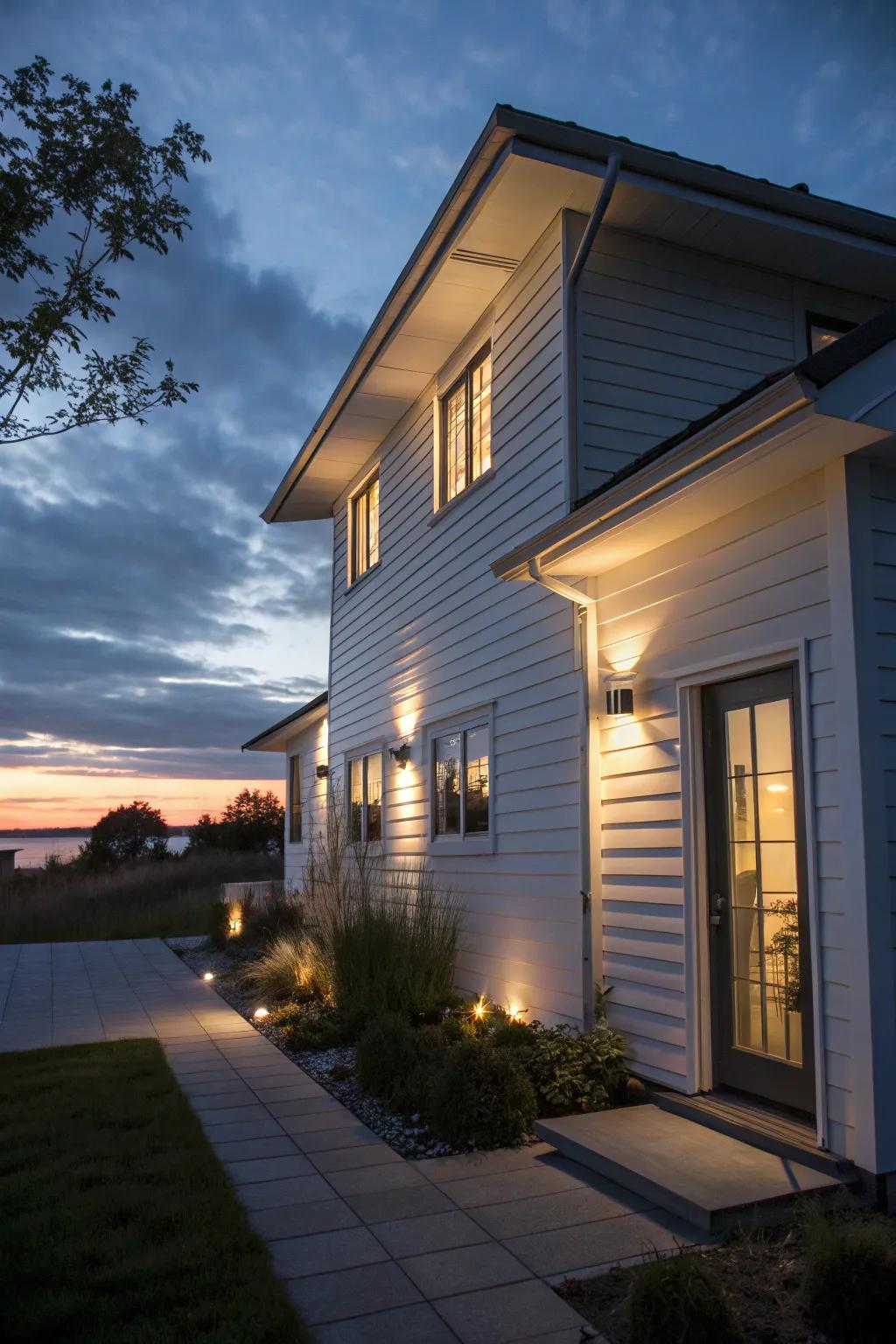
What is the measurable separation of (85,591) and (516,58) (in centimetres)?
1342

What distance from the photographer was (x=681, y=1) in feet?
32.7

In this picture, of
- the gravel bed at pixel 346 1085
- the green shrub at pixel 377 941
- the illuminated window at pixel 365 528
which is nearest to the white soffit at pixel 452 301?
the illuminated window at pixel 365 528

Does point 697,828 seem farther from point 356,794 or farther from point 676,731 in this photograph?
point 356,794

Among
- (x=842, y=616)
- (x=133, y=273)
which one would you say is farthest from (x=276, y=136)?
(x=842, y=616)

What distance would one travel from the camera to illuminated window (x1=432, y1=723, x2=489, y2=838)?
7.90m

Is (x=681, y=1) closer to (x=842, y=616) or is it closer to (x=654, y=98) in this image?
(x=654, y=98)

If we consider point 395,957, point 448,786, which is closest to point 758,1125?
point 395,957

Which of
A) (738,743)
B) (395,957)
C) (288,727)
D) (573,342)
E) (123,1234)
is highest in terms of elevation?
(573,342)

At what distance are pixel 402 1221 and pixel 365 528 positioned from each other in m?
8.90

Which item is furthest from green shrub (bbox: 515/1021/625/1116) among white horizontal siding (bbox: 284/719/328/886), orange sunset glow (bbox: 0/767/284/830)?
orange sunset glow (bbox: 0/767/284/830)

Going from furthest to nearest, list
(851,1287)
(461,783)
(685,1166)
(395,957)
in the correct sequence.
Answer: (461,783), (395,957), (685,1166), (851,1287)

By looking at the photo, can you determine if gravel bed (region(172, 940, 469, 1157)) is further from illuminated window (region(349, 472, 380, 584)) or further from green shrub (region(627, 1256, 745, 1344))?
illuminated window (region(349, 472, 380, 584))

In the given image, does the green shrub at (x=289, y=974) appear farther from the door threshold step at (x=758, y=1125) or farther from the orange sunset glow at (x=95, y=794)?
the orange sunset glow at (x=95, y=794)

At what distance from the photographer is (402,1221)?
3891mm
